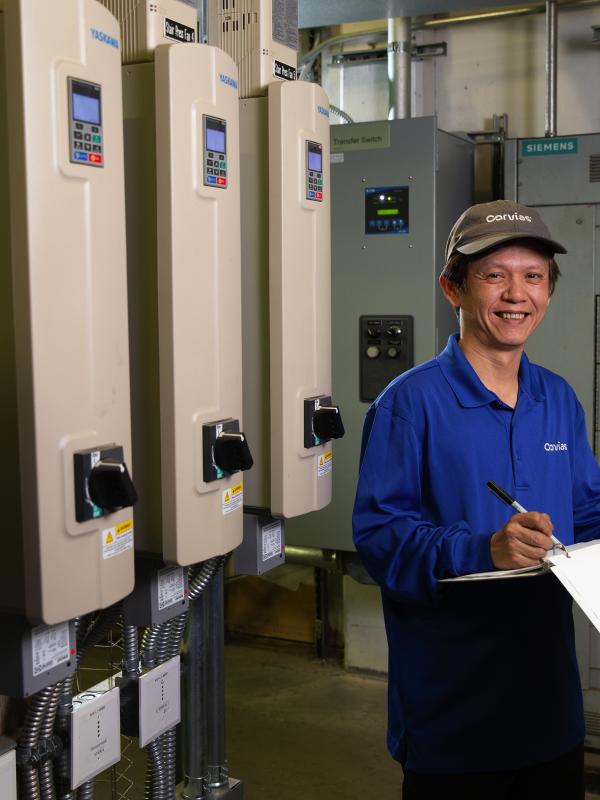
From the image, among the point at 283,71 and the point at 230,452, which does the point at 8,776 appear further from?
the point at 283,71

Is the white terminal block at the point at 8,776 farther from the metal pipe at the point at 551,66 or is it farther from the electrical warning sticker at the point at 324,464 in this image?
the metal pipe at the point at 551,66

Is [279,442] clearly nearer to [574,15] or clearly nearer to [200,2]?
[200,2]

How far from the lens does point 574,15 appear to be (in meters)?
3.41

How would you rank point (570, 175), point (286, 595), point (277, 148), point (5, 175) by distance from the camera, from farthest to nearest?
point (286, 595), point (570, 175), point (277, 148), point (5, 175)

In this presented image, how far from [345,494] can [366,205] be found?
0.97 meters

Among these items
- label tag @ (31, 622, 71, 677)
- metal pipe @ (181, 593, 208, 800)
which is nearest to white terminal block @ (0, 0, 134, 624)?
label tag @ (31, 622, 71, 677)

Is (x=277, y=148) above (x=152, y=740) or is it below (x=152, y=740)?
above

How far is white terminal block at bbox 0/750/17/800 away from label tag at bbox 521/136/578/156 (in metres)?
2.41

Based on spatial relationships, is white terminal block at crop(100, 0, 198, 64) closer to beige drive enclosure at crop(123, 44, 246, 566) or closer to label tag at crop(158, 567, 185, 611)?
beige drive enclosure at crop(123, 44, 246, 566)

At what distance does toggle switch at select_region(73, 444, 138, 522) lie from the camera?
124 cm

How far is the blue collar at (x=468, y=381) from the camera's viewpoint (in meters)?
1.54

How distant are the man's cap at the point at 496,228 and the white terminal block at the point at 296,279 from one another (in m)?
0.33

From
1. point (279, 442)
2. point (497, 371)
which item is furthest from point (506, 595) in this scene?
point (279, 442)

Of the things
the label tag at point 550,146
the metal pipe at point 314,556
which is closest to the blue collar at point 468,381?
the label tag at point 550,146
